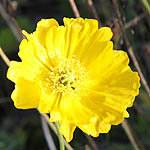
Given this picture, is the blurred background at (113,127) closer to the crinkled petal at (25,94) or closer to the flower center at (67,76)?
the flower center at (67,76)

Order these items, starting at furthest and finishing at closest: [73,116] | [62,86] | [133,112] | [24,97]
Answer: [133,112]
[62,86]
[73,116]
[24,97]

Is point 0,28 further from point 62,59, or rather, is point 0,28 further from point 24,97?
point 24,97

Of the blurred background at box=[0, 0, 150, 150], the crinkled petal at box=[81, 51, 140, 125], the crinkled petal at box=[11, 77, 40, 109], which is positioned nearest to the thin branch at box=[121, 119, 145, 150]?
the blurred background at box=[0, 0, 150, 150]

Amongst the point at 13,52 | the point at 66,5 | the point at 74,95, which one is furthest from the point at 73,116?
the point at 66,5

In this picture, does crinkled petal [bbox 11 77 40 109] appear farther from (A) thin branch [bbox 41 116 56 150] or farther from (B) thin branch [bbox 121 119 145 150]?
(B) thin branch [bbox 121 119 145 150]

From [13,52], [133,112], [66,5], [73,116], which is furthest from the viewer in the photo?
[66,5]

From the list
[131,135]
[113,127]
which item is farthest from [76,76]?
[113,127]

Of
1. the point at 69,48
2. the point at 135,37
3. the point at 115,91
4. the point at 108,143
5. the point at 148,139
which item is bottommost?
the point at 148,139
